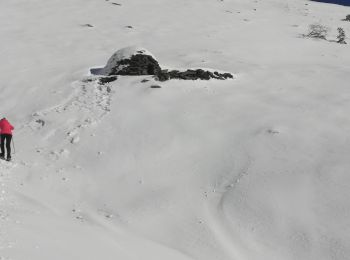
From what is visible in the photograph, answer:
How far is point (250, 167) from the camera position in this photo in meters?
12.6

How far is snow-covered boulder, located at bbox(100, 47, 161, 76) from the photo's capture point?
19938mm

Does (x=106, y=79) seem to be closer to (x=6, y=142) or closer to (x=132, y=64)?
(x=132, y=64)

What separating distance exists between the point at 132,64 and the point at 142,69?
0.54 m

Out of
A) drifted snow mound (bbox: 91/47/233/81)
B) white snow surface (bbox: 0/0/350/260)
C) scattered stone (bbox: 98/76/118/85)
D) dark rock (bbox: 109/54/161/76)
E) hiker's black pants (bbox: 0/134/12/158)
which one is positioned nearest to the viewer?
white snow surface (bbox: 0/0/350/260)

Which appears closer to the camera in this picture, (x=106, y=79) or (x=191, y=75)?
(x=106, y=79)

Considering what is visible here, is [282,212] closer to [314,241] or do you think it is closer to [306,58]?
[314,241]

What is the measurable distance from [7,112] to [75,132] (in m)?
3.70

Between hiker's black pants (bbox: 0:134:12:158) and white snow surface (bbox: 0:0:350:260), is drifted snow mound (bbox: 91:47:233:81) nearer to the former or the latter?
white snow surface (bbox: 0:0:350:260)

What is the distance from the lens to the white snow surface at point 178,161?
9.86 m

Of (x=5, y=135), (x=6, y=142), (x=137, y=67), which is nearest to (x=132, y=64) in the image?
(x=137, y=67)

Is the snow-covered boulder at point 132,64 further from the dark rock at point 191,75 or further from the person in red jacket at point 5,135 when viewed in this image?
the person in red jacket at point 5,135

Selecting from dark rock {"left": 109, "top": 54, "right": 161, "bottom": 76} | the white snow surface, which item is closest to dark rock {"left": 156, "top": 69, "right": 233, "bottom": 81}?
the white snow surface

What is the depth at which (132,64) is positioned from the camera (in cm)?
2020

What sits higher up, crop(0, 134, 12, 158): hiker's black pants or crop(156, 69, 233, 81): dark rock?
crop(156, 69, 233, 81): dark rock
